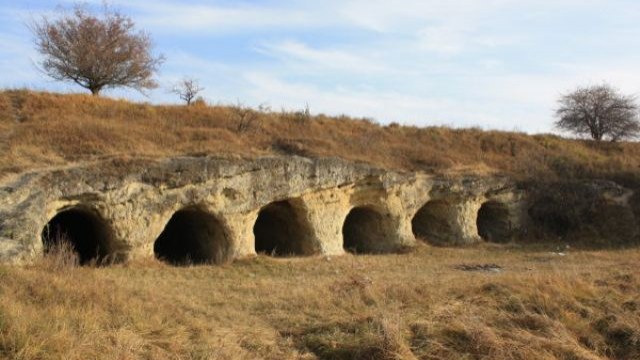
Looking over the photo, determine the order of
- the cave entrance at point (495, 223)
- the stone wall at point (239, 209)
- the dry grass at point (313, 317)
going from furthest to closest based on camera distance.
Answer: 1. the cave entrance at point (495, 223)
2. the stone wall at point (239, 209)
3. the dry grass at point (313, 317)

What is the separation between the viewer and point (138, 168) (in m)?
15.6

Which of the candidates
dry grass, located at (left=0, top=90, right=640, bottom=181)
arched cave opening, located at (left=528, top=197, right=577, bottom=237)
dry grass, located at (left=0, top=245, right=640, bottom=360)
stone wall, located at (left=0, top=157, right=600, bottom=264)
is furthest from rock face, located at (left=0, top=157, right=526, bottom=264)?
dry grass, located at (left=0, top=245, right=640, bottom=360)

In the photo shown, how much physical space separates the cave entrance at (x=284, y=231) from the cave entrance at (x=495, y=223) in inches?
315

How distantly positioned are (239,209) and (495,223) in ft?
37.5

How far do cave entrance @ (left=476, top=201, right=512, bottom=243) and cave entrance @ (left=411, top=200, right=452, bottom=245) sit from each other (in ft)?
6.93

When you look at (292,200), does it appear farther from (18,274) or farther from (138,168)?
(18,274)

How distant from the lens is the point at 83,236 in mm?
17484

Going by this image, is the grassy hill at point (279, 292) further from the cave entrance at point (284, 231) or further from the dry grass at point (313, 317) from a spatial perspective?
the cave entrance at point (284, 231)

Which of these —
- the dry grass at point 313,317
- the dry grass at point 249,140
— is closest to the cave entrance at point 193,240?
the dry grass at point 249,140

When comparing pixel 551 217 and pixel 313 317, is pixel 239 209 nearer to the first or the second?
pixel 313 317

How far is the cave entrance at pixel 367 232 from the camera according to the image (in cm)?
2085

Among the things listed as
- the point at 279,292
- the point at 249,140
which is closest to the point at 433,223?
the point at 249,140

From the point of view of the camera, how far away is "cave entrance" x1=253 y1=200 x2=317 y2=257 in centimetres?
1897

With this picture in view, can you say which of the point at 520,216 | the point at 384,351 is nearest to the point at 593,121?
the point at 520,216
